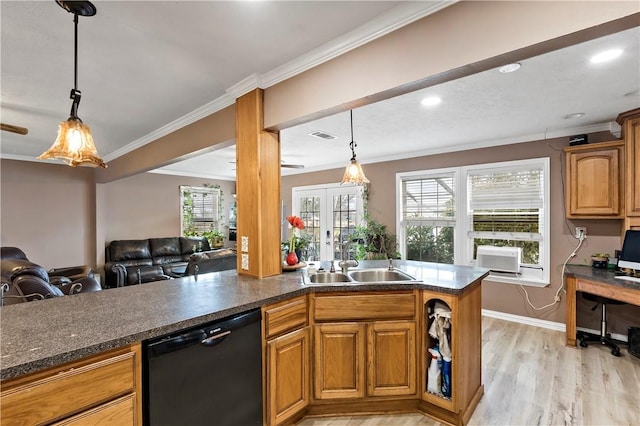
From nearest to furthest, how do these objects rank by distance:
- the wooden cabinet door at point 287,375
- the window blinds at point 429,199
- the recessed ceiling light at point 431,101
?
the wooden cabinet door at point 287,375 → the recessed ceiling light at point 431,101 → the window blinds at point 429,199

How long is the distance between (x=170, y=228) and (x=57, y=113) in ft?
13.1

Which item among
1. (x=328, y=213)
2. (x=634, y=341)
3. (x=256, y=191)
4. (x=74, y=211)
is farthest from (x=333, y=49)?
(x=74, y=211)

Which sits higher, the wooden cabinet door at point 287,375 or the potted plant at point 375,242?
the potted plant at point 375,242

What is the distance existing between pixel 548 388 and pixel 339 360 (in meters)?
1.87

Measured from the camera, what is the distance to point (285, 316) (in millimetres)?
1960

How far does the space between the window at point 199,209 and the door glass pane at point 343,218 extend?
319 cm

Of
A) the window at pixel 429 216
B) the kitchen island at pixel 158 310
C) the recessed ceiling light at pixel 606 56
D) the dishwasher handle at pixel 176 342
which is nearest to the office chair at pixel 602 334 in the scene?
the window at pixel 429 216

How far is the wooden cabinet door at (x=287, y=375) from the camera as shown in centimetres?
185

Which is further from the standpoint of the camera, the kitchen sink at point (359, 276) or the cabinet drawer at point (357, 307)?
the kitchen sink at point (359, 276)

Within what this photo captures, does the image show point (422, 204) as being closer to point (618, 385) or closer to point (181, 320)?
point (618, 385)

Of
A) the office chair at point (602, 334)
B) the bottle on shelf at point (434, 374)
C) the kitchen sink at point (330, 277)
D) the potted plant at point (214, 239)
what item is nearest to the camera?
the bottle on shelf at point (434, 374)

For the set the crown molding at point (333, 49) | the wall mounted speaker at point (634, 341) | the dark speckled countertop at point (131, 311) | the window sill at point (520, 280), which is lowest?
the wall mounted speaker at point (634, 341)

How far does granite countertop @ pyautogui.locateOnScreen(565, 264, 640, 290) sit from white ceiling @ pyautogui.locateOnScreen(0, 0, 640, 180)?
165cm

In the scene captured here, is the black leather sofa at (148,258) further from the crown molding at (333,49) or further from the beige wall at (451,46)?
the beige wall at (451,46)
